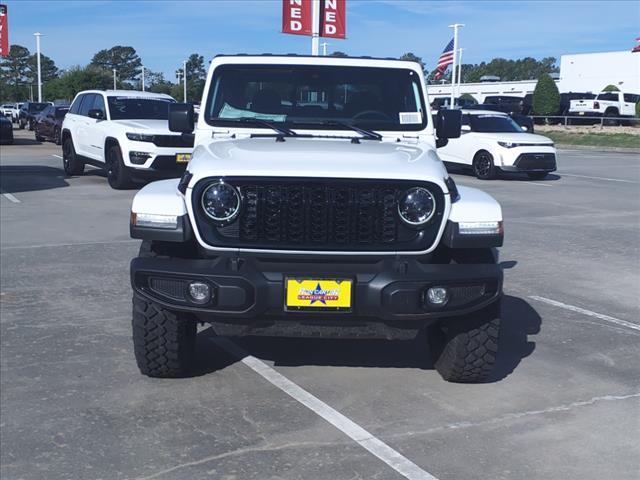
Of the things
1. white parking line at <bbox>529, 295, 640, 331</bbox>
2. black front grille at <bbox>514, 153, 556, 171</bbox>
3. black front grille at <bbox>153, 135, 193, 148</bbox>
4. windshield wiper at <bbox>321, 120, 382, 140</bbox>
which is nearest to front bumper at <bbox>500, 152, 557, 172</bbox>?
black front grille at <bbox>514, 153, 556, 171</bbox>

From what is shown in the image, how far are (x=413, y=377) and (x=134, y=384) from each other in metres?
1.78

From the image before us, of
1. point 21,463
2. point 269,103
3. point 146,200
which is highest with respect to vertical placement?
point 269,103

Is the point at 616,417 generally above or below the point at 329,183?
below

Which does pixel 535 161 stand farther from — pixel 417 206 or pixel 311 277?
pixel 311 277

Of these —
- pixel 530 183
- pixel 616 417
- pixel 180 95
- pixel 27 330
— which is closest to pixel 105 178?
pixel 530 183

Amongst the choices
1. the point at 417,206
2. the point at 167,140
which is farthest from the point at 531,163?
the point at 417,206

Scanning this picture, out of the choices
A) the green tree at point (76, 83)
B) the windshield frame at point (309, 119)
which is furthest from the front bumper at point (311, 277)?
the green tree at point (76, 83)

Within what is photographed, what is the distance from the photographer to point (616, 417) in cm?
457

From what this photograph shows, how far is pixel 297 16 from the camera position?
95.9 feet

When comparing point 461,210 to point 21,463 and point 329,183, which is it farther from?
point 21,463

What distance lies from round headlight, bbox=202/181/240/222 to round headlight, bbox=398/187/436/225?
92 centimetres

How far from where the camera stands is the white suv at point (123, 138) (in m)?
14.3

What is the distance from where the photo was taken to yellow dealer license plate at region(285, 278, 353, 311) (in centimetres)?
431

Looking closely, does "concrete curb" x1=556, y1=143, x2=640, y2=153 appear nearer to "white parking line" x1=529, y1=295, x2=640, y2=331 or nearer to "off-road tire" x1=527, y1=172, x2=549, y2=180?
"off-road tire" x1=527, y1=172, x2=549, y2=180
